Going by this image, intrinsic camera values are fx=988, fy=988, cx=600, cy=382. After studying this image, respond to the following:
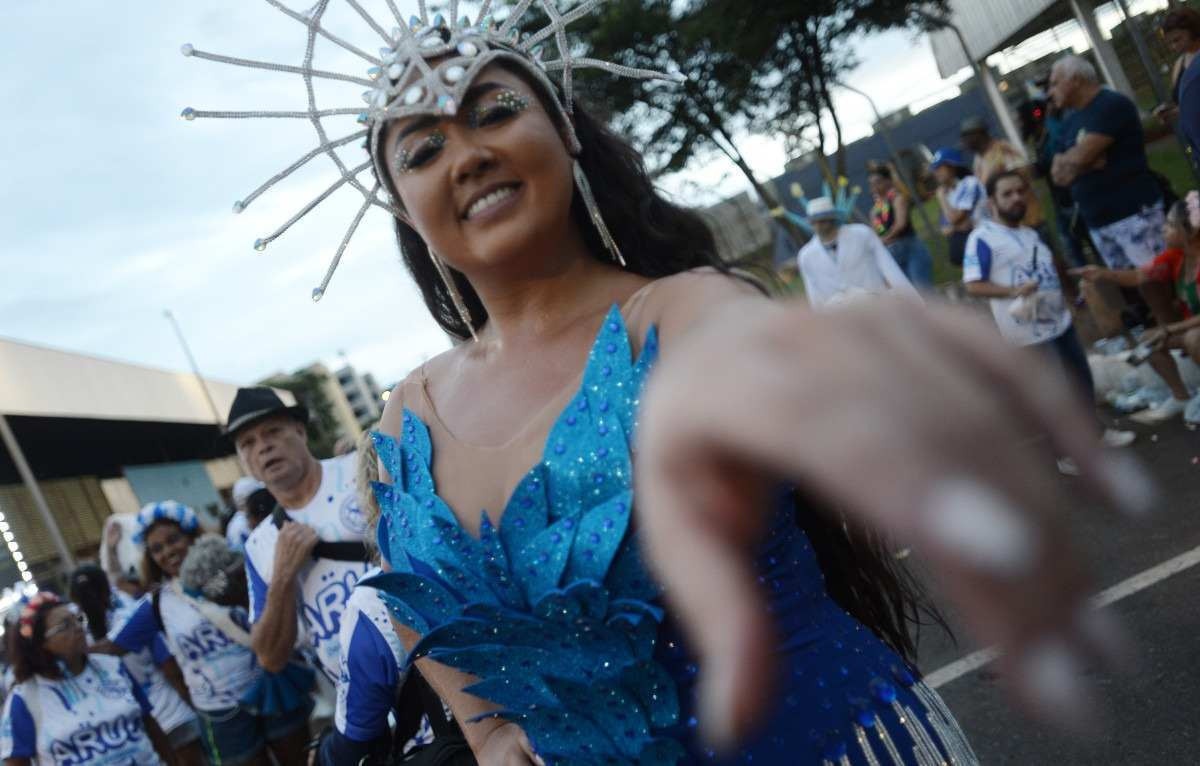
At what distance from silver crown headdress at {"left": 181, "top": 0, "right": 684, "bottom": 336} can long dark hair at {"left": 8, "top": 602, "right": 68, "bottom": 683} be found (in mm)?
3915

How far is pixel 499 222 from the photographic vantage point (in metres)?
1.30

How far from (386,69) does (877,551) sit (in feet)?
3.23

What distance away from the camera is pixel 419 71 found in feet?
4.43

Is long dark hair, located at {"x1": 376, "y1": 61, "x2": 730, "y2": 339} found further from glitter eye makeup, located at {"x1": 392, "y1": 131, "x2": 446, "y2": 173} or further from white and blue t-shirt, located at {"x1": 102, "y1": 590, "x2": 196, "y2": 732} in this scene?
white and blue t-shirt, located at {"x1": 102, "y1": 590, "x2": 196, "y2": 732}

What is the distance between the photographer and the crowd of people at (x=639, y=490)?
1.57 feet

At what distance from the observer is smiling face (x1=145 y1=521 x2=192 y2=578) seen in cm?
518

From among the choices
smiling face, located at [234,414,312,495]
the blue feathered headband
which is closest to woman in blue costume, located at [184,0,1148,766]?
smiling face, located at [234,414,312,495]

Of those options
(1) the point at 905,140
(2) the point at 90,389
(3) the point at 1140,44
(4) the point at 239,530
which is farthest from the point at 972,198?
(1) the point at 905,140

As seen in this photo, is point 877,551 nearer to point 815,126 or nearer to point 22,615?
point 22,615

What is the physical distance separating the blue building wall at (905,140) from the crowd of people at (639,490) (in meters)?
25.8

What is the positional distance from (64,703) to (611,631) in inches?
174

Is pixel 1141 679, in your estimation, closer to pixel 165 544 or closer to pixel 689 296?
pixel 689 296

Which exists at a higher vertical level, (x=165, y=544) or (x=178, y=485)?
(x=178, y=485)

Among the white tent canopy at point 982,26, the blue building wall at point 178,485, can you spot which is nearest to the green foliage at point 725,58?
the white tent canopy at point 982,26
